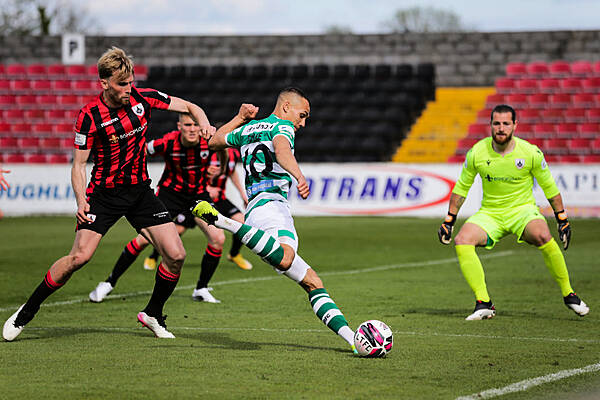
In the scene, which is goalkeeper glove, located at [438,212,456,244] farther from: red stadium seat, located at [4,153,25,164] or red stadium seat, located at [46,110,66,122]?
red stadium seat, located at [46,110,66,122]

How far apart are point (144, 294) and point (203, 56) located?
84.5ft

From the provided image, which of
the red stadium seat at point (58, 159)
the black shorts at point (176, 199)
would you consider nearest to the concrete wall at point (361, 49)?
the red stadium seat at point (58, 159)

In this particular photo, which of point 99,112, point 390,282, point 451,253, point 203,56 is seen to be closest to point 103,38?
point 203,56

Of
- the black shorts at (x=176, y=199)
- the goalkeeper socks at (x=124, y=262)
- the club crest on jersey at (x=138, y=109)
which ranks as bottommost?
the goalkeeper socks at (x=124, y=262)

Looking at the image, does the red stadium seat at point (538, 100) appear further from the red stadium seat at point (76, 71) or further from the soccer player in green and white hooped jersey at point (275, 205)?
the soccer player in green and white hooped jersey at point (275, 205)

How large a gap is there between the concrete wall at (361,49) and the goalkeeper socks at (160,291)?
26709 millimetres

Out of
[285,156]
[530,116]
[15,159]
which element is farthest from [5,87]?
[285,156]

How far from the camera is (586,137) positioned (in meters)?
28.6

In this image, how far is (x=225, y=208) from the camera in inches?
510

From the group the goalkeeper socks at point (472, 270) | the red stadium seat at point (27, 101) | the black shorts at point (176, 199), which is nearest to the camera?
the goalkeeper socks at point (472, 270)

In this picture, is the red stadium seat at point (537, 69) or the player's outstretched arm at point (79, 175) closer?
the player's outstretched arm at point (79, 175)

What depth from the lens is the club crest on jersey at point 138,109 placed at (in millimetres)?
7695

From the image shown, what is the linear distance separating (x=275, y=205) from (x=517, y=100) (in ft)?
80.1

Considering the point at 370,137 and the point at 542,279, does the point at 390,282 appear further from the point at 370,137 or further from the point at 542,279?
the point at 370,137
